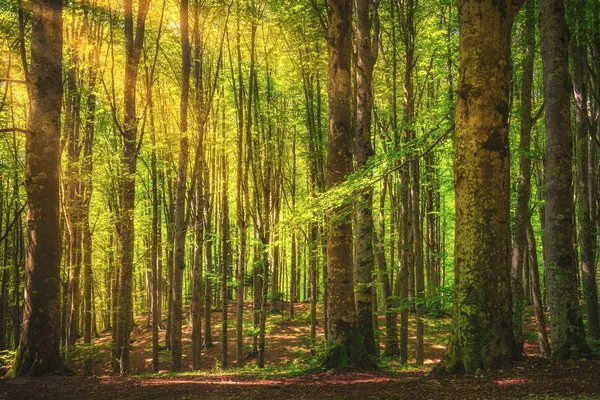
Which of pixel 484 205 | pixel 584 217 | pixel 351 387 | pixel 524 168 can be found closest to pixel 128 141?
pixel 351 387

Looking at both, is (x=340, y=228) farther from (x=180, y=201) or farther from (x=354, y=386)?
(x=180, y=201)

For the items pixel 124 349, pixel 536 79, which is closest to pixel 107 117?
pixel 124 349

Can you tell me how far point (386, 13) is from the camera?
16453 mm

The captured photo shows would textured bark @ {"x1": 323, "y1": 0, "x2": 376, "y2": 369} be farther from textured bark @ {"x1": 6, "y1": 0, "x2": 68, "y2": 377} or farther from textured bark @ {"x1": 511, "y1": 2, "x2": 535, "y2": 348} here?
textured bark @ {"x1": 6, "y1": 0, "x2": 68, "y2": 377}

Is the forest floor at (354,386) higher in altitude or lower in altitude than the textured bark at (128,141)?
lower

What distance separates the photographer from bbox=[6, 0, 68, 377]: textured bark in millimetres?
7582

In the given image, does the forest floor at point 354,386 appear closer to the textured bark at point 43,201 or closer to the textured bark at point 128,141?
the textured bark at point 43,201

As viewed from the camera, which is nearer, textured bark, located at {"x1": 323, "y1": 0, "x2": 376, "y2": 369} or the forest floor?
the forest floor

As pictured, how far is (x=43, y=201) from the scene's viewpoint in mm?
7922

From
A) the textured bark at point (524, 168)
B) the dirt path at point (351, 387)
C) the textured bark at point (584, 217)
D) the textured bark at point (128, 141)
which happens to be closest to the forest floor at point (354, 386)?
the dirt path at point (351, 387)

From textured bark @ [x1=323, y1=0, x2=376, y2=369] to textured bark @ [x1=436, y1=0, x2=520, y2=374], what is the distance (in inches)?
116

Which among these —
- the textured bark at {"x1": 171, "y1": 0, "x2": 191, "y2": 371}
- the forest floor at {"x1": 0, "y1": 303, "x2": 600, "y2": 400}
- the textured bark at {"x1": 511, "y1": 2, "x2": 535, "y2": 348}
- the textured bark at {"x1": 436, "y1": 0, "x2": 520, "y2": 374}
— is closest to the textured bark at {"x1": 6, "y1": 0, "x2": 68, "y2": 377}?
the forest floor at {"x1": 0, "y1": 303, "x2": 600, "y2": 400}

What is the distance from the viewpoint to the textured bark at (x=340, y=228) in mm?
8367

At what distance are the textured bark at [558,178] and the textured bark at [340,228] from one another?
355 centimetres
